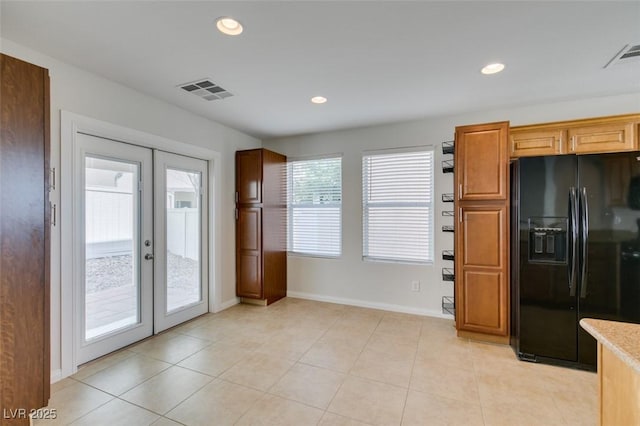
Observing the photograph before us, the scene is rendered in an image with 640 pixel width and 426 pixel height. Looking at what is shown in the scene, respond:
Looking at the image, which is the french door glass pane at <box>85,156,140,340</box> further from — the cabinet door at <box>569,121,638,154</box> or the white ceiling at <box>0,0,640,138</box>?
the cabinet door at <box>569,121,638,154</box>

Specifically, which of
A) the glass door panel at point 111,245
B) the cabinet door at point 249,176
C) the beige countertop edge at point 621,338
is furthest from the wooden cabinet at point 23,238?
the beige countertop edge at point 621,338

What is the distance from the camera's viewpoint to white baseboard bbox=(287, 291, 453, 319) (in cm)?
374

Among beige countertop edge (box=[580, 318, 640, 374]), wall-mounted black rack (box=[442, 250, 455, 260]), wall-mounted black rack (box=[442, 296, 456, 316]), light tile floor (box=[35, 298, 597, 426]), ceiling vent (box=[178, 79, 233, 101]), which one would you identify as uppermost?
ceiling vent (box=[178, 79, 233, 101])

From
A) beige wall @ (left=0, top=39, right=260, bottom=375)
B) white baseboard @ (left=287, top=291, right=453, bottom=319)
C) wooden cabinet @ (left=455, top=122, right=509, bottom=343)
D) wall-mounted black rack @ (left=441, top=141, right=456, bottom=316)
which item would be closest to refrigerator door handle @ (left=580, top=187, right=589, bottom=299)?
wooden cabinet @ (left=455, top=122, right=509, bottom=343)

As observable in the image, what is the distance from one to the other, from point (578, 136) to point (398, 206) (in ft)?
6.66

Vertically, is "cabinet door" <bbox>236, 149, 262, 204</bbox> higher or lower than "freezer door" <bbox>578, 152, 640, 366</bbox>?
higher

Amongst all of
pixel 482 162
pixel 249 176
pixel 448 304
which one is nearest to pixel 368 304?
pixel 448 304

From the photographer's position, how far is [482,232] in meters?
2.96

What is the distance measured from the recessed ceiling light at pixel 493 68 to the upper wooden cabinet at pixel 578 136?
96cm

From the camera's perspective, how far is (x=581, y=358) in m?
2.44

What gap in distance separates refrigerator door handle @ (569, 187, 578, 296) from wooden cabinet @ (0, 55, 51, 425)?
4.12 meters

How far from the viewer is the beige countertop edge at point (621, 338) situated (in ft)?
3.11

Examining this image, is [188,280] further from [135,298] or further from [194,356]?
[194,356]

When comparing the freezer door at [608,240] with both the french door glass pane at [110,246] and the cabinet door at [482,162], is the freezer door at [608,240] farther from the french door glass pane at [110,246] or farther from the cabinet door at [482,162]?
the french door glass pane at [110,246]
